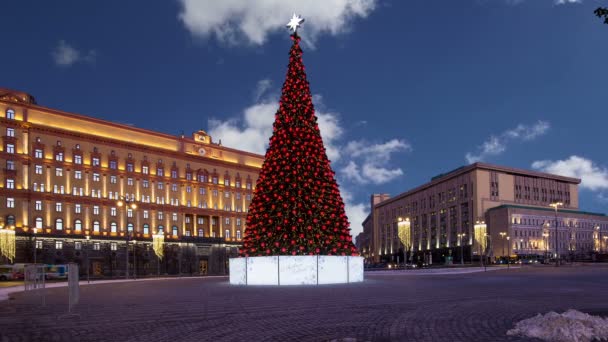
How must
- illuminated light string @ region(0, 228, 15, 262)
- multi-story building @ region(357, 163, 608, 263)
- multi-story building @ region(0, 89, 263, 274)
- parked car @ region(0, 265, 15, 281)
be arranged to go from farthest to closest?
multi-story building @ region(357, 163, 608, 263), multi-story building @ region(0, 89, 263, 274), illuminated light string @ region(0, 228, 15, 262), parked car @ region(0, 265, 15, 281)

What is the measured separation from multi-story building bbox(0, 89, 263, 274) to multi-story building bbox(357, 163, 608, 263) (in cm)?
4725

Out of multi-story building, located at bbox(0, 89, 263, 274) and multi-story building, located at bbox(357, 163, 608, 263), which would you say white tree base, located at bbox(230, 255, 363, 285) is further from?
Answer: multi-story building, located at bbox(357, 163, 608, 263)

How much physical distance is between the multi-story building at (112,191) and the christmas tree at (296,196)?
47292mm

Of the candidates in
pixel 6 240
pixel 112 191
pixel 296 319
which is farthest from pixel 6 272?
pixel 296 319

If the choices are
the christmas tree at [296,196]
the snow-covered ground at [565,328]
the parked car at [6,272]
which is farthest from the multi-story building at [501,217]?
the snow-covered ground at [565,328]

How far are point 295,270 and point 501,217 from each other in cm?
10762

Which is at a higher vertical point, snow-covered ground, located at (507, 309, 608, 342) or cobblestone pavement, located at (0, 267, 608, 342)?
snow-covered ground, located at (507, 309, 608, 342)

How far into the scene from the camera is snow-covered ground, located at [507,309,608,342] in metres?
8.61

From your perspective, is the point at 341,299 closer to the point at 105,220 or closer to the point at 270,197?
the point at 270,197

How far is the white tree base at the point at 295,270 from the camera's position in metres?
27.6

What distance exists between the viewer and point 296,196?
28.2 metres

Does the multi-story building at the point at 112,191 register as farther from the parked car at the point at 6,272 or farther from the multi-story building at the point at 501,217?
the multi-story building at the point at 501,217

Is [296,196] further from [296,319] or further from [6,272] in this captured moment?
[6,272]

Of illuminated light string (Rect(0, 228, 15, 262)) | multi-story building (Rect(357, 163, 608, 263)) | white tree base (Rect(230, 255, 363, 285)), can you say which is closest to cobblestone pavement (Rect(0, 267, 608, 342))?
white tree base (Rect(230, 255, 363, 285))
